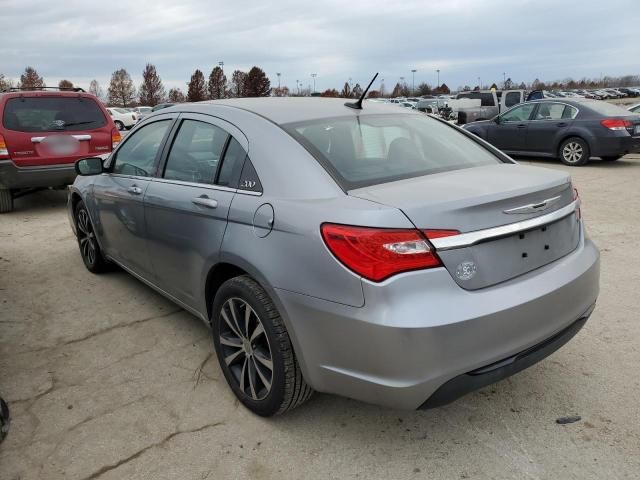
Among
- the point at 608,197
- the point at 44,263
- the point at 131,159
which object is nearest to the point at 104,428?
the point at 131,159

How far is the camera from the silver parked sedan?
2045 millimetres

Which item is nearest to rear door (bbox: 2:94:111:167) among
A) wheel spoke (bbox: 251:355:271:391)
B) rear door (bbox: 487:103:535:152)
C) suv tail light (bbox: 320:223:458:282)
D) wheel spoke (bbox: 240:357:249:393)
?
wheel spoke (bbox: 240:357:249:393)

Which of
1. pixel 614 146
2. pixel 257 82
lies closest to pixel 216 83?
pixel 257 82

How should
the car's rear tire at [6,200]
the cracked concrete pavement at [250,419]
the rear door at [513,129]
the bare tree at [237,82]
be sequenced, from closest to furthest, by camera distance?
the cracked concrete pavement at [250,419] → the car's rear tire at [6,200] → the rear door at [513,129] → the bare tree at [237,82]

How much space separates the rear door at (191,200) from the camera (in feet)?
9.20

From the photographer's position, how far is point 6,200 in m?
7.96

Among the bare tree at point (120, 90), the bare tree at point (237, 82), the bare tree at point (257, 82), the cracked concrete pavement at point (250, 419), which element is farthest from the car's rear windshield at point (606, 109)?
the bare tree at point (120, 90)

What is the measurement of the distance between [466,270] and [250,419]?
1.40 m

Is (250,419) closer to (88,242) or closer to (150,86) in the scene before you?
(88,242)

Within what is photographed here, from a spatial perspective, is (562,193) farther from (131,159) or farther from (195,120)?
(131,159)

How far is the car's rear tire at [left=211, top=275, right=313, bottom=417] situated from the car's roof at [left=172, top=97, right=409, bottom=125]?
0.95 m

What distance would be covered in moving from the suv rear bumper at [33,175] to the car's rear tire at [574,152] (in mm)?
9706

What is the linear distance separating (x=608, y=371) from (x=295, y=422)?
182cm

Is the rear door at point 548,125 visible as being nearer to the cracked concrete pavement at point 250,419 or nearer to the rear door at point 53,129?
the cracked concrete pavement at point 250,419
